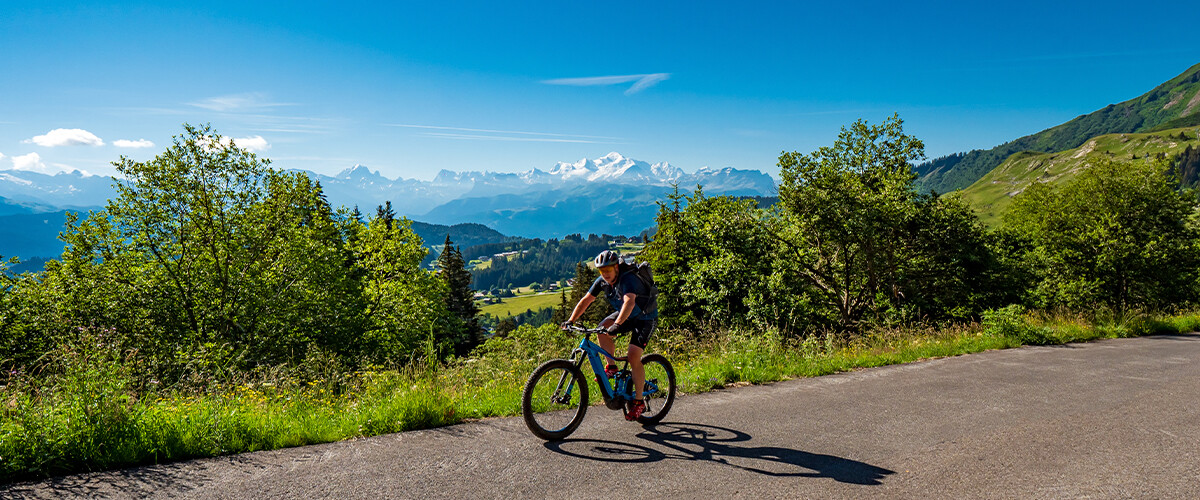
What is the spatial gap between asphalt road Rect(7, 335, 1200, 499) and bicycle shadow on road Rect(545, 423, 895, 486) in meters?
0.02

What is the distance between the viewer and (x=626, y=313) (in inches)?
215

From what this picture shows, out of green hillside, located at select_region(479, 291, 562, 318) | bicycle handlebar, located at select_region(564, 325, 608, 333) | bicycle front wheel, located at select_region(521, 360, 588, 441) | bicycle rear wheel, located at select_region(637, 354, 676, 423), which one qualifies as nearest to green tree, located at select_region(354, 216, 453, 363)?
bicycle front wheel, located at select_region(521, 360, 588, 441)

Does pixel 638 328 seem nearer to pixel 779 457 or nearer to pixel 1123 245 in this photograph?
pixel 779 457

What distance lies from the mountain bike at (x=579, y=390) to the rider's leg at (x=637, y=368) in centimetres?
6

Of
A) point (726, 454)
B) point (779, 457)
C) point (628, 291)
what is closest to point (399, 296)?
point (628, 291)

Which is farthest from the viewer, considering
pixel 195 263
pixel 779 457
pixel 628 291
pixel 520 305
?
pixel 520 305

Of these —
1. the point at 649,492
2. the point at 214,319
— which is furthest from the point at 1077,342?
the point at 214,319

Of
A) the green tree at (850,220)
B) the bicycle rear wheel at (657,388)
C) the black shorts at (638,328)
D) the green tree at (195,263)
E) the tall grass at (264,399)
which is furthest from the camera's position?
the green tree at (850,220)

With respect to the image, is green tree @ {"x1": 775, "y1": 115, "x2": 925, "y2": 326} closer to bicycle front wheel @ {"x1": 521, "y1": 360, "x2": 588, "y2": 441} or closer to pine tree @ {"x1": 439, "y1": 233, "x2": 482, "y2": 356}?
bicycle front wheel @ {"x1": 521, "y1": 360, "x2": 588, "y2": 441}

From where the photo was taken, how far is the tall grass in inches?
171

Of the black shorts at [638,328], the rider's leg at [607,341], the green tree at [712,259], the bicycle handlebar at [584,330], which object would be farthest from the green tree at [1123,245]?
the bicycle handlebar at [584,330]

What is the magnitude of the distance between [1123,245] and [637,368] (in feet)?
86.8

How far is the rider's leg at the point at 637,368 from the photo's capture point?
586 centimetres

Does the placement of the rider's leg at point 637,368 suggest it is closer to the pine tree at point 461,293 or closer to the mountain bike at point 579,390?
Result: the mountain bike at point 579,390
